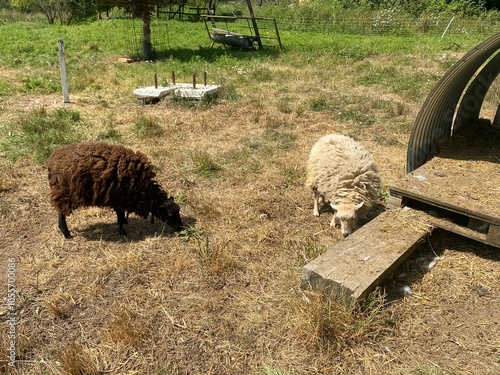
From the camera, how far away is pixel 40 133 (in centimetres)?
798

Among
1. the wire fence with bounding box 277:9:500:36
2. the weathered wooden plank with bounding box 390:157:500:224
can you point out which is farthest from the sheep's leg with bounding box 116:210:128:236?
the wire fence with bounding box 277:9:500:36

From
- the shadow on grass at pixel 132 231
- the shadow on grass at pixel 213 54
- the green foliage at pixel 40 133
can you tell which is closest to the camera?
the shadow on grass at pixel 132 231

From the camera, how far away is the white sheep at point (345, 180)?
4840mm

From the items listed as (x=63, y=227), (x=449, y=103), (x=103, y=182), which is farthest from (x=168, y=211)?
(x=449, y=103)

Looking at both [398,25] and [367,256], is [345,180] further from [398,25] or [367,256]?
[398,25]

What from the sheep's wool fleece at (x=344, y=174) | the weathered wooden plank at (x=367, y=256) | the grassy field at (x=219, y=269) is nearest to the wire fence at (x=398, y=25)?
the grassy field at (x=219, y=269)

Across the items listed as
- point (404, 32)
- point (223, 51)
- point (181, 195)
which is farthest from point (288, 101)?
point (404, 32)

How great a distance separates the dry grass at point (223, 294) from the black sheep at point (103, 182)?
1.39 feet

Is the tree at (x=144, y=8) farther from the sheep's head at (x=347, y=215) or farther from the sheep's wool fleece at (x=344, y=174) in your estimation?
the sheep's head at (x=347, y=215)

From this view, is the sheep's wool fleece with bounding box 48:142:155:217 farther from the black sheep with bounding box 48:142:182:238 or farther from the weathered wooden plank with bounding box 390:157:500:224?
the weathered wooden plank with bounding box 390:157:500:224

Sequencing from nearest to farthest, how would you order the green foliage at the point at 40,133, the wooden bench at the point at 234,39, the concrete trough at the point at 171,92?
the green foliage at the point at 40,133 < the concrete trough at the point at 171,92 < the wooden bench at the point at 234,39

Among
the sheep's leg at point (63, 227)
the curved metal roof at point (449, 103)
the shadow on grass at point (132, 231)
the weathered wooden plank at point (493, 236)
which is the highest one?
the curved metal roof at point (449, 103)

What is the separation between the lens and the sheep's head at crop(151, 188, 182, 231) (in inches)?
191

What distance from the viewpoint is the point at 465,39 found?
69.2 ft
